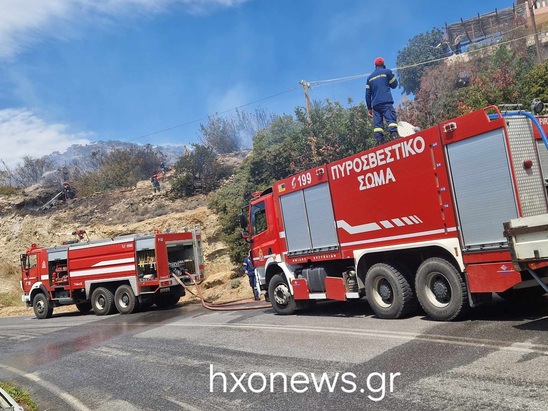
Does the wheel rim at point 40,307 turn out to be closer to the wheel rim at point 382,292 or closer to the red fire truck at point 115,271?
the red fire truck at point 115,271

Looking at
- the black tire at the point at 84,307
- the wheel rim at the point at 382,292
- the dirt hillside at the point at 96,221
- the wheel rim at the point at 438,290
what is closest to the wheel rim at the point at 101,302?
the black tire at the point at 84,307

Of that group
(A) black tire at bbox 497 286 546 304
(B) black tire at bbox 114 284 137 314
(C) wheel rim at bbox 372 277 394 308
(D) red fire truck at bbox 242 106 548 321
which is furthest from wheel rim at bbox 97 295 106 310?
(A) black tire at bbox 497 286 546 304

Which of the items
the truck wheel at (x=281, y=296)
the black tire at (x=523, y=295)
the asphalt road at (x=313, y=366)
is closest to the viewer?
the asphalt road at (x=313, y=366)

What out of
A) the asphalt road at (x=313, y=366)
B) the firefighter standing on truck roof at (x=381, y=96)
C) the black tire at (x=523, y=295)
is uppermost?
the firefighter standing on truck roof at (x=381, y=96)

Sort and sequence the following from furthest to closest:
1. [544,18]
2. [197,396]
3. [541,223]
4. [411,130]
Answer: [544,18] < [411,130] < [541,223] < [197,396]

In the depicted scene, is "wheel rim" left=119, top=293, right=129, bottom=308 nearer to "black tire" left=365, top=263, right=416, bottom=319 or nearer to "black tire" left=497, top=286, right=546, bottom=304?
"black tire" left=365, top=263, right=416, bottom=319

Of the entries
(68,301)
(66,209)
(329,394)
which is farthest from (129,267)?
(66,209)

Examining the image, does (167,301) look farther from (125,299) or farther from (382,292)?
(382,292)

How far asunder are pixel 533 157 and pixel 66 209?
3399 cm

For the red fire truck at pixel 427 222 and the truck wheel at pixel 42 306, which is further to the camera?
the truck wheel at pixel 42 306

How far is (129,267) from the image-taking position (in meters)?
16.0

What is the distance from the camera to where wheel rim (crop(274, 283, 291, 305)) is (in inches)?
421

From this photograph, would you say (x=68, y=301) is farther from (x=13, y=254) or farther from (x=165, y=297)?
(x=13, y=254)

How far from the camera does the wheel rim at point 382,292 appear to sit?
8.33 m
